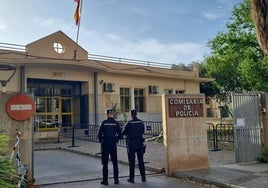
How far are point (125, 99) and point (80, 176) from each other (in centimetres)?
1571

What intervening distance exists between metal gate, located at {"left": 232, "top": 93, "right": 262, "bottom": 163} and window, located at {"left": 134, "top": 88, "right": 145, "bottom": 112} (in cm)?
1518

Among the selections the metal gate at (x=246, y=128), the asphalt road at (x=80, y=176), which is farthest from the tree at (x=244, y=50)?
the asphalt road at (x=80, y=176)

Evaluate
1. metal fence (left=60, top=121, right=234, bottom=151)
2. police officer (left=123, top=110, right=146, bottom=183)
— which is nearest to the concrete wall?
police officer (left=123, top=110, right=146, bottom=183)

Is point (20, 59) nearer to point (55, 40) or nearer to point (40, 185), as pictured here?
point (55, 40)

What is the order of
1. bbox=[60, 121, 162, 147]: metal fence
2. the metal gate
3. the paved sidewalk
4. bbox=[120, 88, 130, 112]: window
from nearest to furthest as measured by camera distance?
the paved sidewalk < the metal gate < bbox=[60, 121, 162, 147]: metal fence < bbox=[120, 88, 130, 112]: window

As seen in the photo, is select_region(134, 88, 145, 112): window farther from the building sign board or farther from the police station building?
the building sign board

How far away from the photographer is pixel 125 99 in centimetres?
2441

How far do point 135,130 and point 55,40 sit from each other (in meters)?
13.8

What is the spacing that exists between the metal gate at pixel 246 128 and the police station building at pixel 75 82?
11.8 m

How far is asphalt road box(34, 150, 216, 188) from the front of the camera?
7.79 m

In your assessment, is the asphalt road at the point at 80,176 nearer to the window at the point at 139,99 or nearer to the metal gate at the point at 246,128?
the metal gate at the point at 246,128

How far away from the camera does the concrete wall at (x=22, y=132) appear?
7258 millimetres

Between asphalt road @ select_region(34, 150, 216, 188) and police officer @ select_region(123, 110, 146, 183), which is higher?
police officer @ select_region(123, 110, 146, 183)

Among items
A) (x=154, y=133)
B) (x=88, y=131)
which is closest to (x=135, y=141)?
(x=88, y=131)
